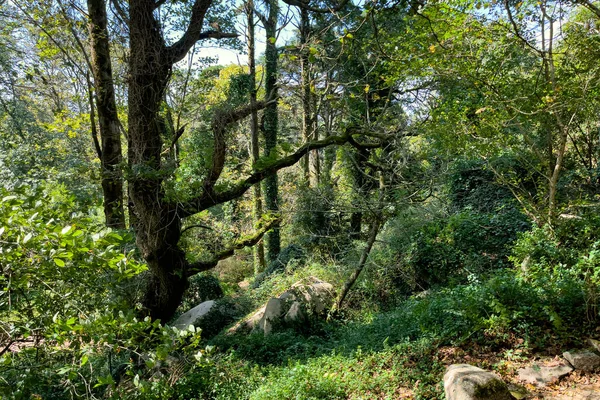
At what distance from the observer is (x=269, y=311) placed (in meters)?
7.81

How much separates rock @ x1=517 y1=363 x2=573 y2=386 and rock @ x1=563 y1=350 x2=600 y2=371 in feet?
0.26

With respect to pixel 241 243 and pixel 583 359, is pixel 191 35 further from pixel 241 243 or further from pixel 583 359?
pixel 583 359

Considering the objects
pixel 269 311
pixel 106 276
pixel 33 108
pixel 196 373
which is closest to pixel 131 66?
pixel 106 276

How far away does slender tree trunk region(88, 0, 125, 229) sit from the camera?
21.5ft

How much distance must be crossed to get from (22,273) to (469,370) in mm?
3994

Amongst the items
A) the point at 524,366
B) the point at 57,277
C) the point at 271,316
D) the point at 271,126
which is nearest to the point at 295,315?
the point at 271,316

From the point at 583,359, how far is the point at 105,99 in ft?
26.8

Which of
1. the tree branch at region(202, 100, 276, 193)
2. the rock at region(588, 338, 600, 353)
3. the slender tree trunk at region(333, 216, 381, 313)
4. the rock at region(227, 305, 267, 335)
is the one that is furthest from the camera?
the rock at region(227, 305, 267, 335)

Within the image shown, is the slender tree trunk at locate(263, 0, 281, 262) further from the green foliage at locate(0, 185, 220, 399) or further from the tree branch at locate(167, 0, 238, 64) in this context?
the green foliage at locate(0, 185, 220, 399)

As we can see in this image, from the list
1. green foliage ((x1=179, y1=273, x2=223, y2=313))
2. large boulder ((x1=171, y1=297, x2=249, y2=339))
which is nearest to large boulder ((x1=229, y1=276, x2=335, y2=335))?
large boulder ((x1=171, y1=297, x2=249, y2=339))

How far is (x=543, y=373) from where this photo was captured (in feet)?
12.8

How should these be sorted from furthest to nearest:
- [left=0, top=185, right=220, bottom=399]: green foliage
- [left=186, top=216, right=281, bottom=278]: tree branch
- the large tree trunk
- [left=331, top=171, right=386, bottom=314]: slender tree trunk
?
1. [left=186, top=216, right=281, bottom=278]: tree branch
2. [left=331, top=171, right=386, bottom=314]: slender tree trunk
3. the large tree trunk
4. [left=0, top=185, right=220, bottom=399]: green foliage

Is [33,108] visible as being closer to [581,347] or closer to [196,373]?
[196,373]

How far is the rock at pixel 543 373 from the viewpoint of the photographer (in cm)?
382
